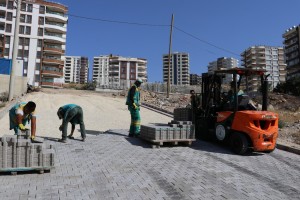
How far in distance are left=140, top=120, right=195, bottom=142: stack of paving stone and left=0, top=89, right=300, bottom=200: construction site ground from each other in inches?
10.5

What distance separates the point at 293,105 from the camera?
27.2 m

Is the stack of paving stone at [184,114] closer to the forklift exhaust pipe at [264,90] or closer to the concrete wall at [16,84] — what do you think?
the forklift exhaust pipe at [264,90]

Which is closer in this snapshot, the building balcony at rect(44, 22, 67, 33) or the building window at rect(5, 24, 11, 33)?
the building window at rect(5, 24, 11, 33)

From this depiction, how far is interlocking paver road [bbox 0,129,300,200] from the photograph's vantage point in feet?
14.7

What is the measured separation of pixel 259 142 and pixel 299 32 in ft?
302

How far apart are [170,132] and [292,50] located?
3863 inches

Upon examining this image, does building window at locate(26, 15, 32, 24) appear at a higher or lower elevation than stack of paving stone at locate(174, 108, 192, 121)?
higher

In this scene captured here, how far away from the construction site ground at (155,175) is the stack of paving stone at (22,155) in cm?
18

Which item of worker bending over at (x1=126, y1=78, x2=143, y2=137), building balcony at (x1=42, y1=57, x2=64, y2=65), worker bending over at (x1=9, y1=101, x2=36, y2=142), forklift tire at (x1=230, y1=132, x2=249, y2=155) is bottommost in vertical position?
forklift tire at (x1=230, y1=132, x2=249, y2=155)

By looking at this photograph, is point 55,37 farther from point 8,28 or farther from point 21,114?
point 21,114

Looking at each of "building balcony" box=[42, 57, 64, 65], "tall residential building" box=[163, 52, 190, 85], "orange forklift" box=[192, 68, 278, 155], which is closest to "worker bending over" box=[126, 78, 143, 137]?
"orange forklift" box=[192, 68, 278, 155]

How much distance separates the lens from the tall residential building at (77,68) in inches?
6432

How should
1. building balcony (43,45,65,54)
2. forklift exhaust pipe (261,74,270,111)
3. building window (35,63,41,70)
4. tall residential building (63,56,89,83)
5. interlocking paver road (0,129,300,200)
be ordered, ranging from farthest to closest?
tall residential building (63,56,89,83) → building balcony (43,45,65,54) → building window (35,63,41,70) → forklift exhaust pipe (261,74,270,111) → interlocking paver road (0,129,300,200)

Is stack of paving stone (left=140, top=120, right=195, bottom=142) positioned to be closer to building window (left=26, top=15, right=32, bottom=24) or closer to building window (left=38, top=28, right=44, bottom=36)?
building window (left=38, top=28, right=44, bottom=36)
